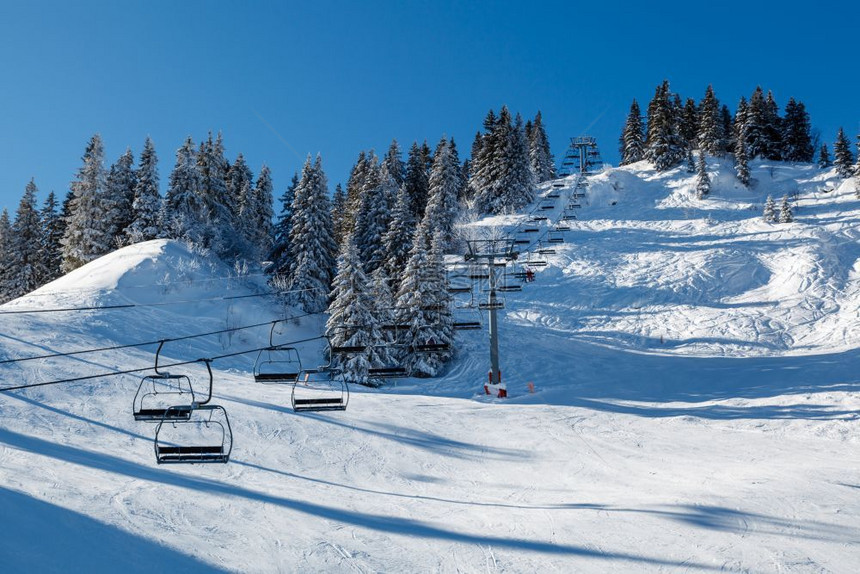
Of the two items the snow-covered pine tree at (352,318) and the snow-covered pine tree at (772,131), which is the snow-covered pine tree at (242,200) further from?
the snow-covered pine tree at (772,131)

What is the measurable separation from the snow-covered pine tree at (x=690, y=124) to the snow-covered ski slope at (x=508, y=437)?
3155 centimetres

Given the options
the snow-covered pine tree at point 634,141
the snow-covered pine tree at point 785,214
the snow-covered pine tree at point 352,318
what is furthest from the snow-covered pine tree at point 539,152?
the snow-covered pine tree at point 352,318

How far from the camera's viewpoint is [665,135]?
72.1 meters

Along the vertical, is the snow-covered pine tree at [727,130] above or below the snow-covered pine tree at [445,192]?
above

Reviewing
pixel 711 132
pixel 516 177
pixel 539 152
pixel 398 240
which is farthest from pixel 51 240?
pixel 711 132

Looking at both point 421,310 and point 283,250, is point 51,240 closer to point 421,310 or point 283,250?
point 283,250

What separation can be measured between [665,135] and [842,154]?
18.7 m

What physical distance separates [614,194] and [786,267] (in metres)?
26.8

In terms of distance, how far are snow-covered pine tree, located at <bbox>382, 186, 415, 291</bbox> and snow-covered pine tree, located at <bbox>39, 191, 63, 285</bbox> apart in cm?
3118

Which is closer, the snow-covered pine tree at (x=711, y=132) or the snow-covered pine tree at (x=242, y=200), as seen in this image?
the snow-covered pine tree at (x=242, y=200)

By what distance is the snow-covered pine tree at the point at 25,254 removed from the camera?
50.7m

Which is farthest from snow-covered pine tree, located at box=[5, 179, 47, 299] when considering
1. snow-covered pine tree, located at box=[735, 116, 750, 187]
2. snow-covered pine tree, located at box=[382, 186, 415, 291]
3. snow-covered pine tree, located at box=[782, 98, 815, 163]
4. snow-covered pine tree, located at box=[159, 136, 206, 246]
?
snow-covered pine tree, located at box=[782, 98, 815, 163]

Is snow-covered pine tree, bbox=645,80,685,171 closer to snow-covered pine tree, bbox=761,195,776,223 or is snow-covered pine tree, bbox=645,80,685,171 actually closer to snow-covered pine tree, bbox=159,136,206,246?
snow-covered pine tree, bbox=761,195,776,223

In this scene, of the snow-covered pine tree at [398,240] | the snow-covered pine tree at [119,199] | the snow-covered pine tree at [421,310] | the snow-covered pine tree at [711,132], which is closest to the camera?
the snow-covered pine tree at [421,310]
